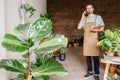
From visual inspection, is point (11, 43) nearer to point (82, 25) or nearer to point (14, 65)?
point (14, 65)

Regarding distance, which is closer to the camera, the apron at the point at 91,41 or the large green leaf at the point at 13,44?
the large green leaf at the point at 13,44

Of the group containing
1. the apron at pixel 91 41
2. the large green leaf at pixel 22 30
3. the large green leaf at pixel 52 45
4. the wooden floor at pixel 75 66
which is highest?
the large green leaf at pixel 22 30

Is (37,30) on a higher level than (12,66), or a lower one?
higher

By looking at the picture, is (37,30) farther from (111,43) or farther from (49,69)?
(111,43)

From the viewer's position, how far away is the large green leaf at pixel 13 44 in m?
1.14

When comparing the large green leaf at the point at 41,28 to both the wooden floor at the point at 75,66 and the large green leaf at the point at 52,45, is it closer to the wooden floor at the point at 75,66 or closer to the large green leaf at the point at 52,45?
the large green leaf at the point at 52,45

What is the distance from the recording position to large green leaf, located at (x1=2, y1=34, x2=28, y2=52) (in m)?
1.14

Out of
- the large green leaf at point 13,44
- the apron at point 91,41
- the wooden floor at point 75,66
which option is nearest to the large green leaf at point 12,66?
the large green leaf at point 13,44

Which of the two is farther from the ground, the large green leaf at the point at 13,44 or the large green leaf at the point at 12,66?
the large green leaf at the point at 13,44

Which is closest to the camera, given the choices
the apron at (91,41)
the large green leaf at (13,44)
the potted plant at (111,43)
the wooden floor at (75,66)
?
→ the large green leaf at (13,44)

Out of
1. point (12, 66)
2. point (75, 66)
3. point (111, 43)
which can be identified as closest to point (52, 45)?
point (12, 66)

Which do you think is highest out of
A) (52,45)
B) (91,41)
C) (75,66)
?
(52,45)

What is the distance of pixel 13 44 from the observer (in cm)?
115

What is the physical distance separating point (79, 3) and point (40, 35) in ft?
20.1
